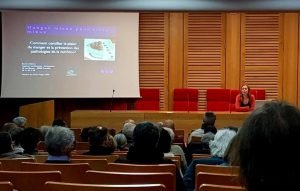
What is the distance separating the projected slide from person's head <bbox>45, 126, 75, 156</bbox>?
7.56 metres

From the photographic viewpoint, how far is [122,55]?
11555 mm

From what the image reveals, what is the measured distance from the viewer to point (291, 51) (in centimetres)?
1198

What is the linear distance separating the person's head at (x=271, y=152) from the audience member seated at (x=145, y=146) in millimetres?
2406

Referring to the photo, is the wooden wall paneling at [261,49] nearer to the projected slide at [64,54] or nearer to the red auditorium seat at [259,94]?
the red auditorium seat at [259,94]

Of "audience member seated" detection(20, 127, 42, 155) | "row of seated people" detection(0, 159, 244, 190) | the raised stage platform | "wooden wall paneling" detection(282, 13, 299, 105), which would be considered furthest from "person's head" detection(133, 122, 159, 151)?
"wooden wall paneling" detection(282, 13, 299, 105)

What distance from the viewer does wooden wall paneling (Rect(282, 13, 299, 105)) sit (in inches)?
471

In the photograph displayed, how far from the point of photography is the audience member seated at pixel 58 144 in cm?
393

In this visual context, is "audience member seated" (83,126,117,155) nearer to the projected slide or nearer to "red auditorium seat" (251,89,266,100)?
the projected slide

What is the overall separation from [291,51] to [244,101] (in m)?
2.43

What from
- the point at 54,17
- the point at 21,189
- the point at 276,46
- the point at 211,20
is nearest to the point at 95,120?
the point at 54,17

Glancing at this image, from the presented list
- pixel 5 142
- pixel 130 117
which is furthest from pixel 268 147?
pixel 130 117

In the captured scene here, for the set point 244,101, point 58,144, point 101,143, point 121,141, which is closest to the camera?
point 58,144

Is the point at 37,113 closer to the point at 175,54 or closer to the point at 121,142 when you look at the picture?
the point at 175,54

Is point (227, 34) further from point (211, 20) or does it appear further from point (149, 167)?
point (149, 167)
